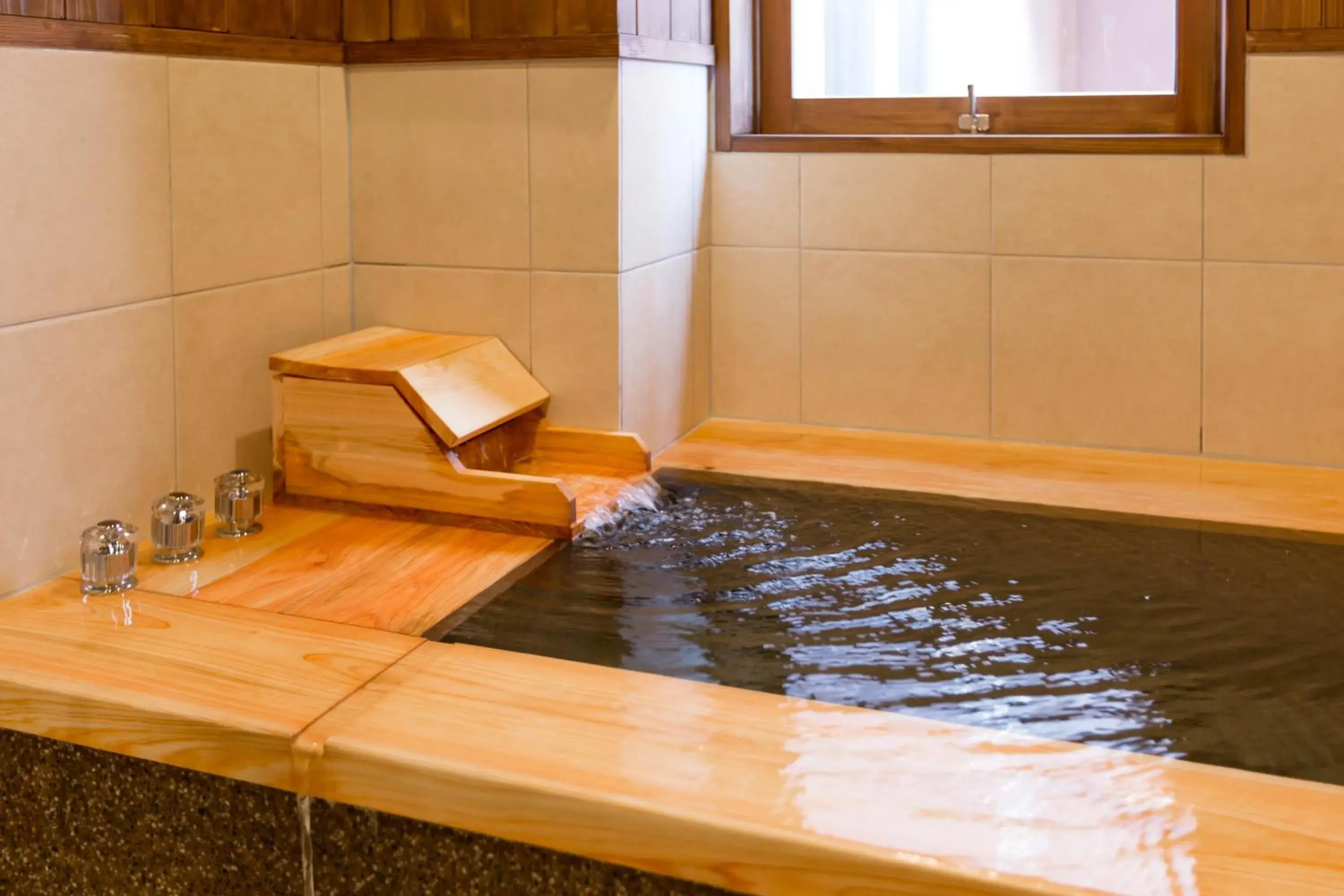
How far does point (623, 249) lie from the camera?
1.98 m

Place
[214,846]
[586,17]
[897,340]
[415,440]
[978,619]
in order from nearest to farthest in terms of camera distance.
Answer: [214,846], [978,619], [415,440], [586,17], [897,340]

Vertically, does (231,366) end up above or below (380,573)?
above

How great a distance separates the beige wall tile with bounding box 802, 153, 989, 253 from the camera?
7.10ft

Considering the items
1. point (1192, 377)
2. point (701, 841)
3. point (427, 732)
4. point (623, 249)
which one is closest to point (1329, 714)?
point (701, 841)

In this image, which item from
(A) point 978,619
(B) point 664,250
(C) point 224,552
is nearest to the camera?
(A) point 978,619

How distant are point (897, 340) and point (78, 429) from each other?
1.30 m

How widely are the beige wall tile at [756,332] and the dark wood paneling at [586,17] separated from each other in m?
0.54

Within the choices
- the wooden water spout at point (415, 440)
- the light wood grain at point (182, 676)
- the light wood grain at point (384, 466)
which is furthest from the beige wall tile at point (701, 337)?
the light wood grain at point (182, 676)

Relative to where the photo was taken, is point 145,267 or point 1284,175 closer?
point 145,267

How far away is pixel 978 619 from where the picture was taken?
1.43 m

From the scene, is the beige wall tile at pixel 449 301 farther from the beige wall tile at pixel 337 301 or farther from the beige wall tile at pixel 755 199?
the beige wall tile at pixel 755 199

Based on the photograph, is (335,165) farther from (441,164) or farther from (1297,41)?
(1297,41)

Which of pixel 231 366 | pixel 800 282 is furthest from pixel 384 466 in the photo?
pixel 800 282

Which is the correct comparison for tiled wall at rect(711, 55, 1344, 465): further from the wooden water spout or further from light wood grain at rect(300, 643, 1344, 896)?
light wood grain at rect(300, 643, 1344, 896)
